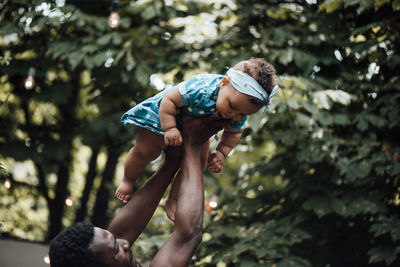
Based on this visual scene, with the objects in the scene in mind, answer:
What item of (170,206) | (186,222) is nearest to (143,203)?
(170,206)

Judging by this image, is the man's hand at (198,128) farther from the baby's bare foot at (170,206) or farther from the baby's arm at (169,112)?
the baby's bare foot at (170,206)

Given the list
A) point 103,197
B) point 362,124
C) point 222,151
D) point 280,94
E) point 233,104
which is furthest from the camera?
point 103,197

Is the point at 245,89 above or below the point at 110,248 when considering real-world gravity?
above

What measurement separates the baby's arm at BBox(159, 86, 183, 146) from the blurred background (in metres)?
1.22

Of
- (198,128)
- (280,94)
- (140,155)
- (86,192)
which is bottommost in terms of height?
(86,192)

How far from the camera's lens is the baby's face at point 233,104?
1788 millimetres

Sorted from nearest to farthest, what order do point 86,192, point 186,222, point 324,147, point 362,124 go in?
point 186,222 < point 362,124 < point 324,147 < point 86,192

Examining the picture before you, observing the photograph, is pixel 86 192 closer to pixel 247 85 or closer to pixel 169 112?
pixel 169 112

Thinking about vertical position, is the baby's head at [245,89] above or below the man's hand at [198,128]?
above

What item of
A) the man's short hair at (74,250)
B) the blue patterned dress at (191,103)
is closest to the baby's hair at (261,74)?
the blue patterned dress at (191,103)

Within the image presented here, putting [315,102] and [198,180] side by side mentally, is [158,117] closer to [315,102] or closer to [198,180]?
[198,180]

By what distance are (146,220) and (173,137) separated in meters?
0.44

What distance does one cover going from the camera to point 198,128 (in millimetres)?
1882

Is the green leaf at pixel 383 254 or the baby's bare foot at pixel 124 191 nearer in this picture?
the baby's bare foot at pixel 124 191
